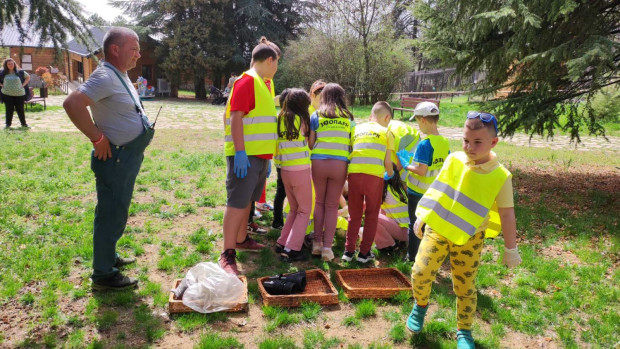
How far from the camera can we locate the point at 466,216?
2953 millimetres

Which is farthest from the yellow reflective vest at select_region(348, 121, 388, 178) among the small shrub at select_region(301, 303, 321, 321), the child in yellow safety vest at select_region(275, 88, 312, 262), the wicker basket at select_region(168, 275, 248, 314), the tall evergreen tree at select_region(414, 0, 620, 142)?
the tall evergreen tree at select_region(414, 0, 620, 142)

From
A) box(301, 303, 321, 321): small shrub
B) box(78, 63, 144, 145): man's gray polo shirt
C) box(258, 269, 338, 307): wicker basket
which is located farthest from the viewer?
box(258, 269, 338, 307): wicker basket

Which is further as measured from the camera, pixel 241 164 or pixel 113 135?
pixel 241 164

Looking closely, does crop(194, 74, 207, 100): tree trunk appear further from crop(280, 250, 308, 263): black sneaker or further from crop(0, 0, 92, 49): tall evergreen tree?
crop(280, 250, 308, 263): black sneaker

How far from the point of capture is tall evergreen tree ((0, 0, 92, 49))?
185 inches

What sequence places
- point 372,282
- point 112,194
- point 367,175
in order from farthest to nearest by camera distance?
point 367,175 < point 372,282 < point 112,194

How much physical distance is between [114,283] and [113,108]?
154 cm

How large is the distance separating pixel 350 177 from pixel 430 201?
57.4 inches

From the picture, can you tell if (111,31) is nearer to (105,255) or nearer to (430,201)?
(105,255)

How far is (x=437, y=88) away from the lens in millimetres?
30828

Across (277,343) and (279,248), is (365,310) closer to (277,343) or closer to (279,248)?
(277,343)

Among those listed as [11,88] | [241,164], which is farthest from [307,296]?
A: [11,88]

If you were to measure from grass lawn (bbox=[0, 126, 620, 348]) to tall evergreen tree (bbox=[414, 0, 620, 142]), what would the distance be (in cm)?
163

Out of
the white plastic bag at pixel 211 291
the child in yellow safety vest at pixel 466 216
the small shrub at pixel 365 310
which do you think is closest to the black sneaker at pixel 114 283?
the white plastic bag at pixel 211 291
